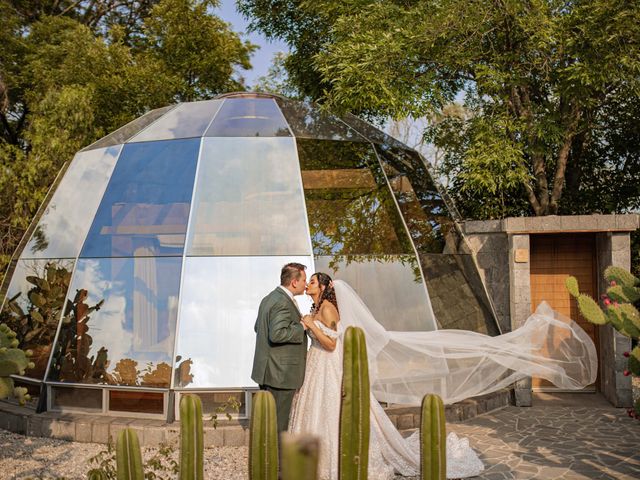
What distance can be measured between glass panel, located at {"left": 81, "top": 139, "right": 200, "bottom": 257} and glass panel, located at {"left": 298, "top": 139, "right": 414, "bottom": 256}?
6.03 ft

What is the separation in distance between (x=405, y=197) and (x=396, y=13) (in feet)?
15.3

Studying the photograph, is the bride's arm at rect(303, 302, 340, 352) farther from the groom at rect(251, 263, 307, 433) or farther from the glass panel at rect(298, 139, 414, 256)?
the glass panel at rect(298, 139, 414, 256)

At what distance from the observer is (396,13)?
12500 mm

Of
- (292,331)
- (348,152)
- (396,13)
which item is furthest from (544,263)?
(292,331)

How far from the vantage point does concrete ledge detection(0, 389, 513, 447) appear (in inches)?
294

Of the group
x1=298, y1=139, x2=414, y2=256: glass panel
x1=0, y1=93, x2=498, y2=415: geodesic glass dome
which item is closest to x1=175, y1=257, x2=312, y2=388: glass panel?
x1=0, y1=93, x2=498, y2=415: geodesic glass dome

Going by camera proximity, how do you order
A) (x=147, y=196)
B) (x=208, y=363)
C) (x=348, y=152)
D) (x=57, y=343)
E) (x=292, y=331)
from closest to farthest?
(x=292, y=331) < (x=208, y=363) < (x=57, y=343) < (x=147, y=196) < (x=348, y=152)

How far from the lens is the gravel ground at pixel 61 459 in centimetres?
646

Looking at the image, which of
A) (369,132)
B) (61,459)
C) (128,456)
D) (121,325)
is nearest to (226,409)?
(121,325)

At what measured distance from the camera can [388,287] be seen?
888 centimetres

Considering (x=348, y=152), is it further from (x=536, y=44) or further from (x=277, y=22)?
(x=277, y=22)

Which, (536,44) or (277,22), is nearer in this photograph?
(536,44)

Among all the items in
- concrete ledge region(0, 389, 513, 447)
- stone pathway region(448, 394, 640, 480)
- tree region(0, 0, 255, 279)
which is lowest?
stone pathway region(448, 394, 640, 480)

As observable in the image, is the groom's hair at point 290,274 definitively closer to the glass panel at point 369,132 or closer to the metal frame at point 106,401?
the metal frame at point 106,401
